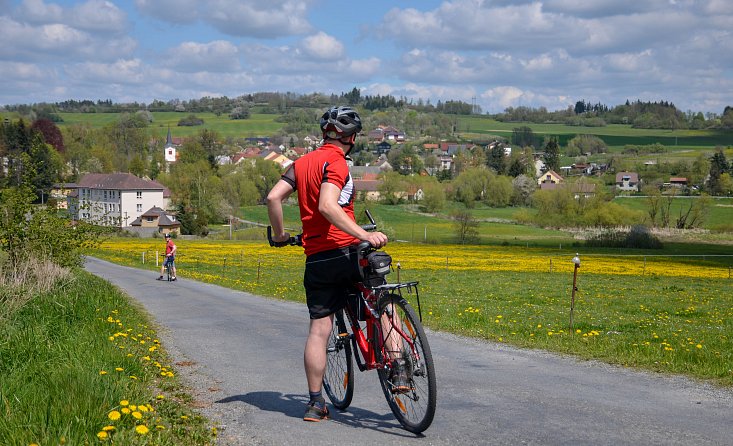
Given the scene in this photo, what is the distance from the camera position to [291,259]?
1875 inches

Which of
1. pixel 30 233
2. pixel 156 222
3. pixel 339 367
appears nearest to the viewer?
pixel 339 367

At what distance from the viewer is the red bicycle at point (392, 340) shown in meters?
5.43

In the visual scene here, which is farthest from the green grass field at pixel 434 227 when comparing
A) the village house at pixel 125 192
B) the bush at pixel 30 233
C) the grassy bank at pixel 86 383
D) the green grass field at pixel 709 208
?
the grassy bank at pixel 86 383

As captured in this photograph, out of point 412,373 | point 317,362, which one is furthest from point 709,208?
point 412,373

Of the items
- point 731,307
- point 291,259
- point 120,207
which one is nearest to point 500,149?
point 120,207

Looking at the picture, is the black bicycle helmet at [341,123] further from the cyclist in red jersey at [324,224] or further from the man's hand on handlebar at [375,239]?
the man's hand on handlebar at [375,239]

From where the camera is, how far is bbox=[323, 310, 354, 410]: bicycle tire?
→ 6.25 m

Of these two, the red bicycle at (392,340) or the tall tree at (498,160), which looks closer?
the red bicycle at (392,340)

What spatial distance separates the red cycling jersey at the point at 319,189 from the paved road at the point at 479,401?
1.39 metres

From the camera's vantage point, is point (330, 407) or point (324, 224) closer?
point (324, 224)

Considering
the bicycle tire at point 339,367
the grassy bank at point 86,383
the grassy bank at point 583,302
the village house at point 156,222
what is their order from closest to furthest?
the grassy bank at point 86,383
the bicycle tire at point 339,367
the grassy bank at point 583,302
the village house at point 156,222

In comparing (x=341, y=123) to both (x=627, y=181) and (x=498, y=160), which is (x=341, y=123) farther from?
(x=498, y=160)

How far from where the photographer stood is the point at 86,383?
5855 millimetres

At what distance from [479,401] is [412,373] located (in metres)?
1.06
